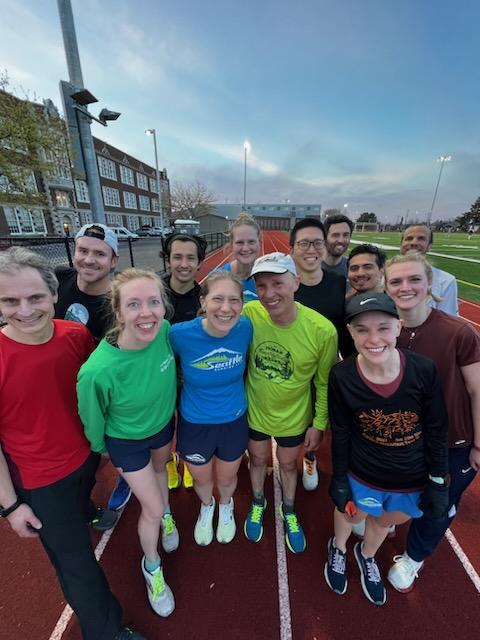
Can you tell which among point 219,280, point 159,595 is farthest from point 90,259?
point 159,595

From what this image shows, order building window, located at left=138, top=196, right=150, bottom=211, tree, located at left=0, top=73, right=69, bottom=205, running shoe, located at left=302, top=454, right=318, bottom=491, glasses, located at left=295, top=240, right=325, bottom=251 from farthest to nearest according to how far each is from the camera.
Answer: building window, located at left=138, top=196, right=150, bottom=211 < tree, located at left=0, top=73, right=69, bottom=205 < running shoe, located at left=302, top=454, right=318, bottom=491 < glasses, located at left=295, top=240, right=325, bottom=251

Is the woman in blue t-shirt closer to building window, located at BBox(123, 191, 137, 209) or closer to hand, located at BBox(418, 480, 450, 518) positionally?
hand, located at BBox(418, 480, 450, 518)

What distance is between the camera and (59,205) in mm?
33219

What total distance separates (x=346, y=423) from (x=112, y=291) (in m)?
1.89

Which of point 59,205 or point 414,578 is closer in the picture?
point 414,578

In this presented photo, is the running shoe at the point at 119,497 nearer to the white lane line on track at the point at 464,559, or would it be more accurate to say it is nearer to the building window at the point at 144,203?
the white lane line on track at the point at 464,559

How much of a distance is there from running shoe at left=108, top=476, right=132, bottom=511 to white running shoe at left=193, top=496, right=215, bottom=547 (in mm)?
854

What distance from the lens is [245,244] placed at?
3441mm

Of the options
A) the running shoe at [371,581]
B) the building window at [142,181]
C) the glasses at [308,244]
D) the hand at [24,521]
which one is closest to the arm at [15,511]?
the hand at [24,521]

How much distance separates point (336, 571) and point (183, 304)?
2.69 meters

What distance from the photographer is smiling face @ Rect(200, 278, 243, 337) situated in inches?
79.0

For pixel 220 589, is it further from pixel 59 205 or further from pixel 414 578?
pixel 59 205

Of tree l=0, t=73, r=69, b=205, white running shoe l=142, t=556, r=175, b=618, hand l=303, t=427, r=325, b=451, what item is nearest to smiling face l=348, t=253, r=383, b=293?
hand l=303, t=427, r=325, b=451

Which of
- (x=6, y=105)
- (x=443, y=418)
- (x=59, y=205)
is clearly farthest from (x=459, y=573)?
(x=59, y=205)
